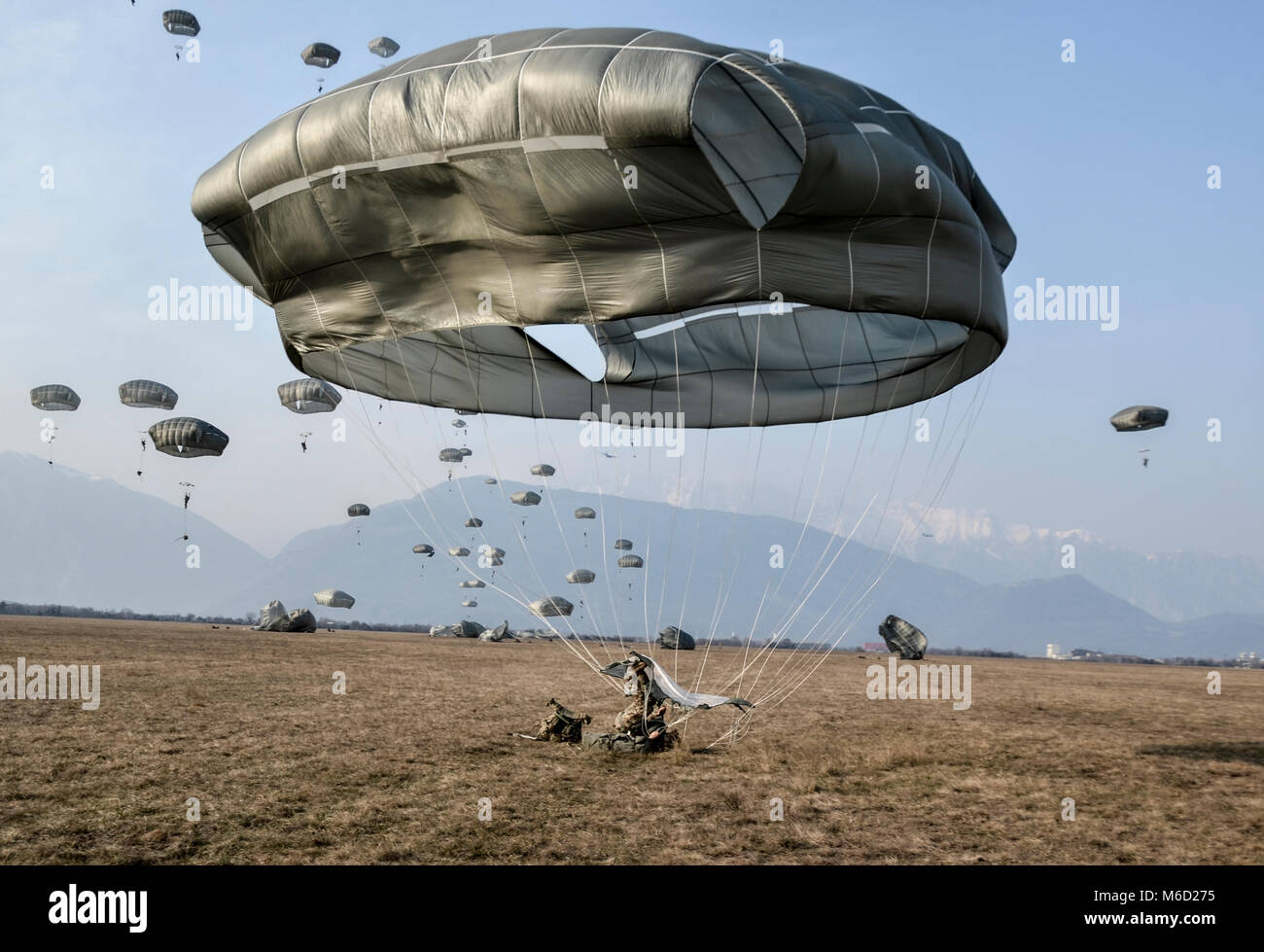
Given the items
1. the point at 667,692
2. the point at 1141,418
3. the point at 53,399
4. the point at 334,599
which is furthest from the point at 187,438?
the point at 1141,418

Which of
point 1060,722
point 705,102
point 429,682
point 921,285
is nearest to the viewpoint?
point 705,102

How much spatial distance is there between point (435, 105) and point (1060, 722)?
1922 cm

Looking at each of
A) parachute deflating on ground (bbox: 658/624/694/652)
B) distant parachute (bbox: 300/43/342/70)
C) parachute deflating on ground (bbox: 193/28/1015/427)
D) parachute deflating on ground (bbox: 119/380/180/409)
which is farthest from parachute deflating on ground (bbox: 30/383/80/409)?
parachute deflating on ground (bbox: 193/28/1015/427)

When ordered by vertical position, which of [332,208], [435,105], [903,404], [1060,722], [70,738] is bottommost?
[1060,722]

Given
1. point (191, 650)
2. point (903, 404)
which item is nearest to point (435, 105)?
point (903, 404)

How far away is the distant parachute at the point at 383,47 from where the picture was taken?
5012cm

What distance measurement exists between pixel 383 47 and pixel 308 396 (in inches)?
777

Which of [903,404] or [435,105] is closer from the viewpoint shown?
[435,105]

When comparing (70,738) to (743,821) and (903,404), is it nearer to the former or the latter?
(743,821)

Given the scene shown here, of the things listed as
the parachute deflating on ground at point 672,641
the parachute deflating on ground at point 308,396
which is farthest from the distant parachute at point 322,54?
the parachute deflating on ground at point 672,641

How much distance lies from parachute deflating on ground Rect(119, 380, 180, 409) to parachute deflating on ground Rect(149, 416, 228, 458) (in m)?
2.74

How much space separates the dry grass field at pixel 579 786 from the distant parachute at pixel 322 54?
41.1 meters

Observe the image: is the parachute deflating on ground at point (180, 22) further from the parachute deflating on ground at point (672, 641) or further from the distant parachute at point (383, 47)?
the parachute deflating on ground at point (672, 641)
